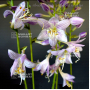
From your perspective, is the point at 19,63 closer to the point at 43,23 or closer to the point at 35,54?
the point at 43,23

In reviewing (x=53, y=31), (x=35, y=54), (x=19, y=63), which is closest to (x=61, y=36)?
(x=53, y=31)

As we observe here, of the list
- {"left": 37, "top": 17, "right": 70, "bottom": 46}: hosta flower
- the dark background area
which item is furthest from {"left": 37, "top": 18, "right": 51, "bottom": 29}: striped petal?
the dark background area

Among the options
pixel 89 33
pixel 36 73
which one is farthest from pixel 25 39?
pixel 89 33

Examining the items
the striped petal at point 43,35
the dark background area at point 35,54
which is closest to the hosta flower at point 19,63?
the striped petal at point 43,35

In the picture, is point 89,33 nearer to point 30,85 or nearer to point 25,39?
point 25,39

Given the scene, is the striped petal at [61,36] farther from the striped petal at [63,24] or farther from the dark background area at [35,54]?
the dark background area at [35,54]

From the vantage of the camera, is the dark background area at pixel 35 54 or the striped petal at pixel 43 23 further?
the dark background area at pixel 35 54

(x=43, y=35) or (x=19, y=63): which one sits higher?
(x=43, y=35)

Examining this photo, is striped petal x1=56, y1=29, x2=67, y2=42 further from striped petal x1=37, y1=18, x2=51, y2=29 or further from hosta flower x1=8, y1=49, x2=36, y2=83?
hosta flower x1=8, y1=49, x2=36, y2=83

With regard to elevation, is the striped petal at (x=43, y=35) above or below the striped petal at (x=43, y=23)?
below
